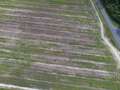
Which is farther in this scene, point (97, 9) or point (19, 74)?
point (97, 9)

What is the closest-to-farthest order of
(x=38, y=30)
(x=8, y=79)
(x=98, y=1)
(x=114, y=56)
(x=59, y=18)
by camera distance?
(x=8, y=79), (x=114, y=56), (x=38, y=30), (x=59, y=18), (x=98, y=1)

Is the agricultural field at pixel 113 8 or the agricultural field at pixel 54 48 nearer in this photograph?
the agricultural field at pixel 54 48

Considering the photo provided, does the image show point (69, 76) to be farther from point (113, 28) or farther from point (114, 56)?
A: point (113, 28)

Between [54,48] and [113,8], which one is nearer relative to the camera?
[54,48]

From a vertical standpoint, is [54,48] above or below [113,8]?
below

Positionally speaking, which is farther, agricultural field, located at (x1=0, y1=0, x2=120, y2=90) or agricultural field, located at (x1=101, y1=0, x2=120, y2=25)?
agricultural field, located at (x1=101, y1=0, x2=120, y2=25)

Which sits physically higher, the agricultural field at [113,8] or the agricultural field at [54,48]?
the agricultural field at [113,8]

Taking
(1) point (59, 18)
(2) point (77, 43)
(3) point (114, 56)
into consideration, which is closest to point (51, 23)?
(1) point (59, 18)

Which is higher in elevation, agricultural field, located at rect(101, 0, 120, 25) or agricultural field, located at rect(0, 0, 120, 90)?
agricultural field, located at rect(101, 0, 120, 25)
